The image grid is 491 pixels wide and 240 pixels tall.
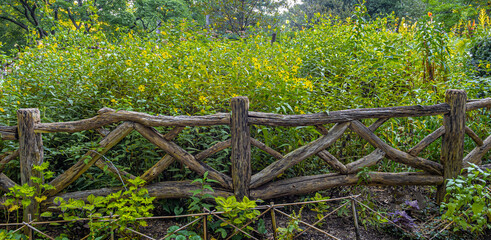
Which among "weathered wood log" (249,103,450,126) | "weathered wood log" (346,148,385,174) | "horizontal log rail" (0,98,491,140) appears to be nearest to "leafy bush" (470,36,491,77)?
"weathered wood log" (249,103,450,126)

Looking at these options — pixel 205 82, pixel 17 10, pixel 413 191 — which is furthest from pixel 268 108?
pixel 17 10

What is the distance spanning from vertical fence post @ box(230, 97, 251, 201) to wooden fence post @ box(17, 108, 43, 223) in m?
1.59

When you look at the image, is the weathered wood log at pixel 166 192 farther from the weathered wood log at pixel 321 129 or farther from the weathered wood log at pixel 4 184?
the weathered wood log at pixel 321 129

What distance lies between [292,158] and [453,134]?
160 centimetres

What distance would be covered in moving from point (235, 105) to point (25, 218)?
197 centimetres

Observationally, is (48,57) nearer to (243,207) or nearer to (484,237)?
(243,207)

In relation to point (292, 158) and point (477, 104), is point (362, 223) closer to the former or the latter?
point (292, 158)

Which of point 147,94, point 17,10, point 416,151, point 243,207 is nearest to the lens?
point 243,207

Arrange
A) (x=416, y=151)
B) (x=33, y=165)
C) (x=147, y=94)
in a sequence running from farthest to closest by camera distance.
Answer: (x=147, y=94), (x=416, y=151), (x=33, y=165)

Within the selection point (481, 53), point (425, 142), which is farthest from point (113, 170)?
point (481, 53)

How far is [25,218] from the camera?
2.66 metres

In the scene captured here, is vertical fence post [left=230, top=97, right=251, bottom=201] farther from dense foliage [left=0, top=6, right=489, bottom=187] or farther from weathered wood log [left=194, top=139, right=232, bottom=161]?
dense foliage [left=0, top=6, right=489, bottom=187]

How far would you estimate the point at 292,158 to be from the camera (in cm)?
282

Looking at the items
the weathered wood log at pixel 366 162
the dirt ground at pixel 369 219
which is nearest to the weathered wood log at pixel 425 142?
the weathered wood log at pixel 366 162
